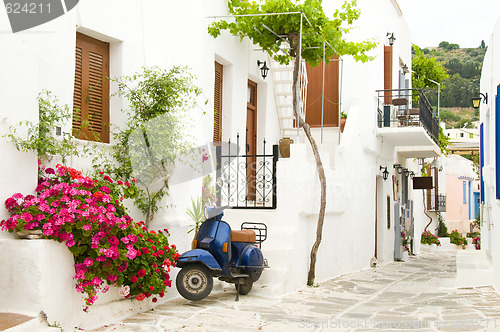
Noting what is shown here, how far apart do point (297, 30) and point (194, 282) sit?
18.3 ft

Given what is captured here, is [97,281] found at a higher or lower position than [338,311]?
higher

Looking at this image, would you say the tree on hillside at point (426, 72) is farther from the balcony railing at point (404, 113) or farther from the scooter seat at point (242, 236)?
the scooter seat at point (242, 236)

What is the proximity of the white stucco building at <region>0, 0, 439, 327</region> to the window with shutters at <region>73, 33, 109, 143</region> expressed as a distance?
0.08m

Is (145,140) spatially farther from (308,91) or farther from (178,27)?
(308,91)

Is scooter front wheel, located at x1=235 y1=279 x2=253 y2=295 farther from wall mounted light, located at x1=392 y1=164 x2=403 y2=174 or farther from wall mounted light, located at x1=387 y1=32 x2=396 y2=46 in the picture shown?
wall mounted light, located at x1=392 y1=164 x2=403 y2=174

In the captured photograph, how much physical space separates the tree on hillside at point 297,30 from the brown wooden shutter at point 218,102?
0.85 meters

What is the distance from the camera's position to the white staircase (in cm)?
1356

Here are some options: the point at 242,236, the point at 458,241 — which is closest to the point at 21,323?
the point at 242,236

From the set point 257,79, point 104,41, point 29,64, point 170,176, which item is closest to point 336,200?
point 257,79

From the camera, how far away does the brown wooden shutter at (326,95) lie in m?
14.6

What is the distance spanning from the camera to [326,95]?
48.2 feet

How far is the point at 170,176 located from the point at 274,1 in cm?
432

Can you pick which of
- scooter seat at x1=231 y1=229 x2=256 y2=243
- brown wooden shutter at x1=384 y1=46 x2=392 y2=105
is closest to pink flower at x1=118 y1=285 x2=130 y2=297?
scooter seat at x1=231 y1=229 x2=256 y2=243

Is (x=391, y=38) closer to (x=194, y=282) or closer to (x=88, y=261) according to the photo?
(x=194, y=282)
